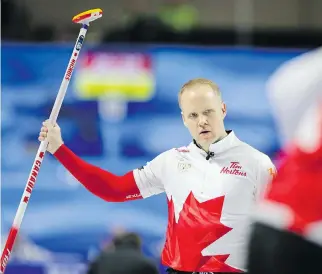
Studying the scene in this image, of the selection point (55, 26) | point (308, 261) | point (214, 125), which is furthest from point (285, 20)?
point (308, 261)

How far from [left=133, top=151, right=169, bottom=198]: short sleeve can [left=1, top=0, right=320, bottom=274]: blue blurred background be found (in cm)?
357

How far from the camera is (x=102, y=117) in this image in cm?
787

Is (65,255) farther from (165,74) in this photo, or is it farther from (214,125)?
(214,125)

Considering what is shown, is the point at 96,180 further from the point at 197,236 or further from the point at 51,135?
the point at 197,236

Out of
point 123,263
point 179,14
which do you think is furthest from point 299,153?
point 179,14

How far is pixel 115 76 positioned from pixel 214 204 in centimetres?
420

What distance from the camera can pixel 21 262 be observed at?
303 inches

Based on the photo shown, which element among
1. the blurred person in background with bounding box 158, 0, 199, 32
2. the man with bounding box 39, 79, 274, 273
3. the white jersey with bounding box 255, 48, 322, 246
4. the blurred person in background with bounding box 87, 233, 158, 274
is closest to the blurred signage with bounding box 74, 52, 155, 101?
the blurred person in background with bounding box 158, 0, 199, 32

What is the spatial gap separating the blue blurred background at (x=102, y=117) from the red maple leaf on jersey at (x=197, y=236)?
12.9 feet

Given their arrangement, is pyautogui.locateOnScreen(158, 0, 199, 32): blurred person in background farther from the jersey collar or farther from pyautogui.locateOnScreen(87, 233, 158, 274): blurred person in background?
the jersey collar

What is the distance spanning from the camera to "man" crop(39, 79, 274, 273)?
379cm

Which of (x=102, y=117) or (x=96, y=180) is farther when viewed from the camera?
(x=102, y=117)

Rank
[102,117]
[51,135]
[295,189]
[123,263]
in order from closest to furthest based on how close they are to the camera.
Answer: [295,189] → [51,135] → [123,263] → [102,117]

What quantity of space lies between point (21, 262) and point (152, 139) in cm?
156
